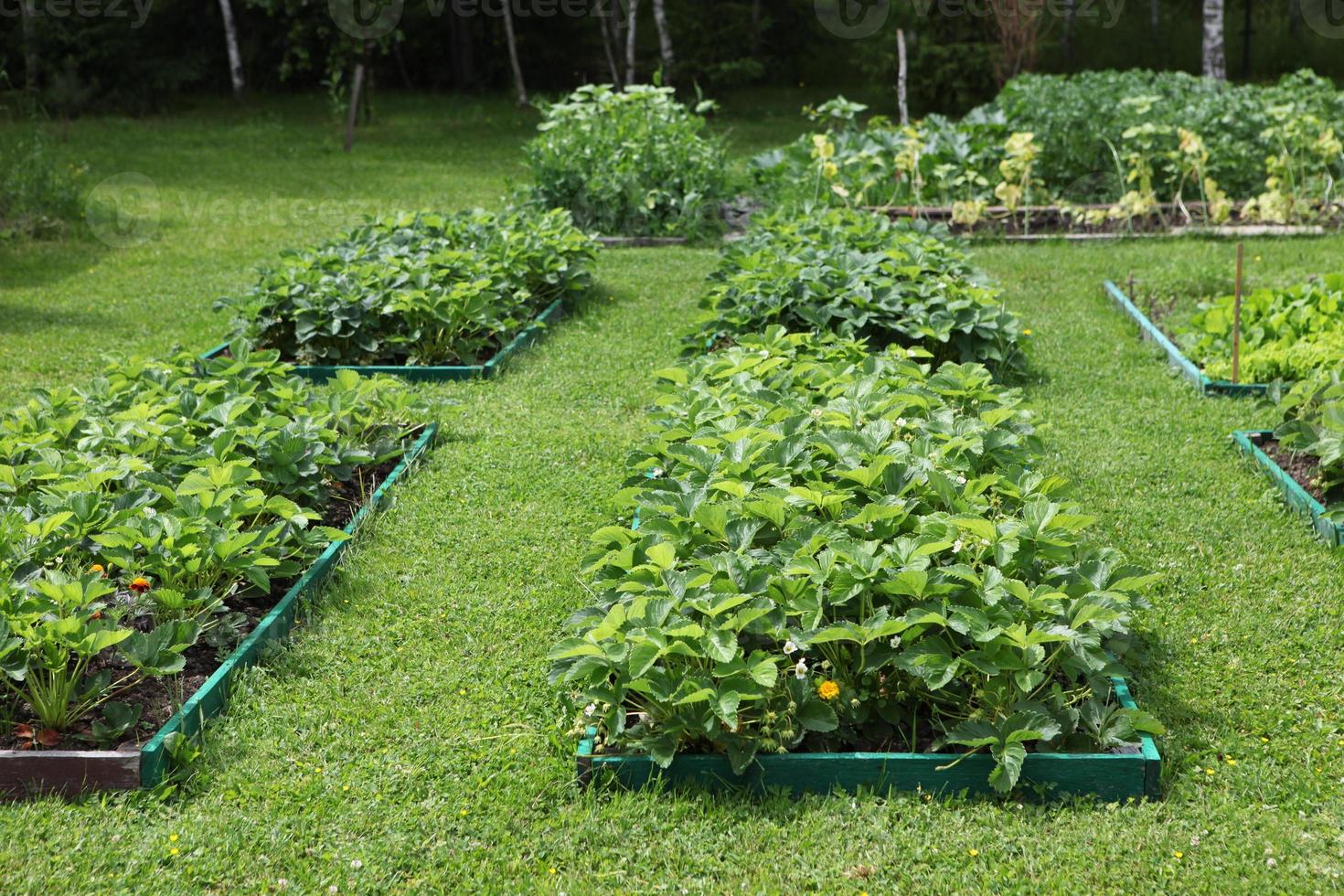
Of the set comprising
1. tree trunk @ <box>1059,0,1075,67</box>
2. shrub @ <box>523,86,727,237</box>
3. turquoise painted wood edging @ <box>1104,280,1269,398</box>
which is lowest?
turquoise painted wood edging @ <box>1104,280,1269,398</box>

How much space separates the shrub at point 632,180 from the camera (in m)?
10.3

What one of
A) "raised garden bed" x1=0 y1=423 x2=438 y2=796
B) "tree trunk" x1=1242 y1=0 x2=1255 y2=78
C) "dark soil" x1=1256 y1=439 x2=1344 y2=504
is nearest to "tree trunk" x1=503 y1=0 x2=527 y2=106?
"tree trunk" x1=1242 y1=0 x2=1255 y2=78

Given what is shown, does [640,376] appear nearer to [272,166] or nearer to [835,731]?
[835,731]

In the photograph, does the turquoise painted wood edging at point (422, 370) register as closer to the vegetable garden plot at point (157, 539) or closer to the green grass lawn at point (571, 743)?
the green grass lawn at point (571, 743)

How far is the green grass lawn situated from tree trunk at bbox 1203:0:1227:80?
11160mm

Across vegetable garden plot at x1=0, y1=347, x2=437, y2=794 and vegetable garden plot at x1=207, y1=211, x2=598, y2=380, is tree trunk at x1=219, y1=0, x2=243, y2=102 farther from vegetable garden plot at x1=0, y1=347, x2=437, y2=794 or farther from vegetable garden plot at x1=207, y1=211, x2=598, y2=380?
vegetable garden plot at x1=0, y1=347, x2=437, y2=794

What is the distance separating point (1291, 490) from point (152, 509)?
13.2 ft

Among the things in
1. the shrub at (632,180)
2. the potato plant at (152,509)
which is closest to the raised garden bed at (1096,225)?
the shrub at (632,180)

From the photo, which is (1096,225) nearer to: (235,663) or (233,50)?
(235,663)

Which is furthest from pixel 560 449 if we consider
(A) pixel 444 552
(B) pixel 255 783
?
(B) pixel 255 783

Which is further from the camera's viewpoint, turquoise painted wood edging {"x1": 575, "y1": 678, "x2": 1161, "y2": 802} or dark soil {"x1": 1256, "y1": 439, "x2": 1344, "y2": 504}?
dark soil {"x1": 1256, "y1": 439, "x2": 1344, "y2": 504}

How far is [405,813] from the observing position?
10.3ft

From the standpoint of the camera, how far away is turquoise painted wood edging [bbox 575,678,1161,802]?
3.14 meters

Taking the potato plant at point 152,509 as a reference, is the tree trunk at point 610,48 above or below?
above
